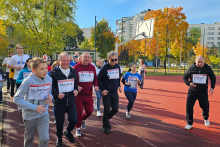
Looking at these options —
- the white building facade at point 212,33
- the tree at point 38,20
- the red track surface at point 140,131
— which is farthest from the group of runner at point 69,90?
the white building facade at point 212,33

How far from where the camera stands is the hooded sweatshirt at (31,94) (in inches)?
106

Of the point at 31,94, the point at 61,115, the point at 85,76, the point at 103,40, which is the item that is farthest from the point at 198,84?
the point at 103,40

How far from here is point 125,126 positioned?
5.17 meters

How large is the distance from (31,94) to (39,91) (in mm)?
129

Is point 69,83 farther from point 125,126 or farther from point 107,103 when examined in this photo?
point 125,126

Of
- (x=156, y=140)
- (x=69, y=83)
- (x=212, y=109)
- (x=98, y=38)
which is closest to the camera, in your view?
(x=69, y=83)

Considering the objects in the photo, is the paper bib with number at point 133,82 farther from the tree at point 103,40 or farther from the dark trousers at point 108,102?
the tree at point 103,40

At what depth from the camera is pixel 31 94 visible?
2844 millimetres

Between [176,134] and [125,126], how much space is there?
1410mm

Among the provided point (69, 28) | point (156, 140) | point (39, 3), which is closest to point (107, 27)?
point (69, 28)

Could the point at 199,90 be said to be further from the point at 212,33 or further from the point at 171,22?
the point at 212,33

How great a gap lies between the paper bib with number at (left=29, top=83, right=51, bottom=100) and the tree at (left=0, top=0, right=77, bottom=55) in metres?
20.5

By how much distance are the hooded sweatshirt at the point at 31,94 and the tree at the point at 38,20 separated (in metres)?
20.5

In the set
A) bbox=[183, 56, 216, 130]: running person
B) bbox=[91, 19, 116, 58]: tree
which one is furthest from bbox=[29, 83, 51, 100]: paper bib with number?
bbox=[91, 19, 116, 58]: tree
